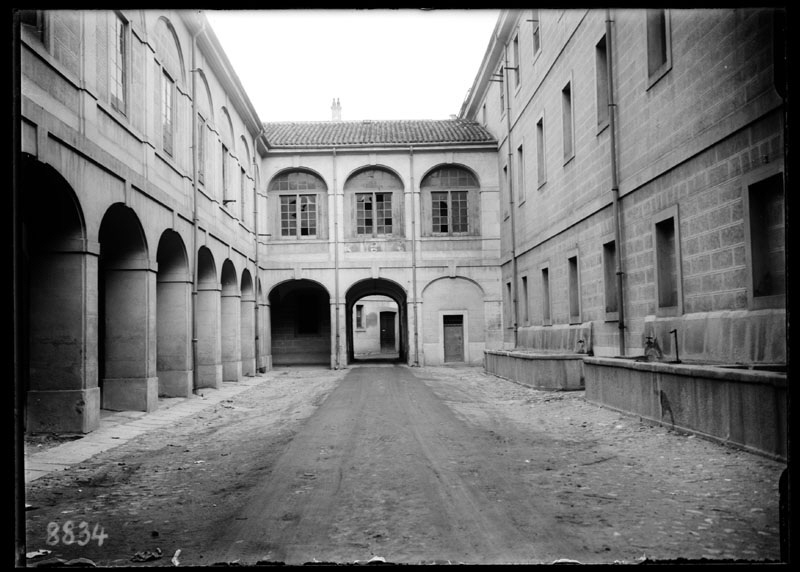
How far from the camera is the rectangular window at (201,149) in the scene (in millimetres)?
18047

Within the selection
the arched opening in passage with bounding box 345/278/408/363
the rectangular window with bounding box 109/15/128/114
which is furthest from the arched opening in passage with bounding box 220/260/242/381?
the rectangular window with bounding box 109/15/128/114

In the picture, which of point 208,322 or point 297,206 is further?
point 297,206

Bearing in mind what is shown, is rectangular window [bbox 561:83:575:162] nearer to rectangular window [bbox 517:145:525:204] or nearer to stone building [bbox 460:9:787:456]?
stone building [bbox 460:9:787:456]

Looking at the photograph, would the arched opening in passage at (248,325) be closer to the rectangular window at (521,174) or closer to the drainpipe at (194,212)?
the drainpipe at (194,212)

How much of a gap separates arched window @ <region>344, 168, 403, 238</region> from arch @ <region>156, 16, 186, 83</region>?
12.9m

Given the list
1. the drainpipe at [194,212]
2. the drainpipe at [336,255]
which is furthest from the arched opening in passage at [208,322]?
the drainpipe at [336,255]

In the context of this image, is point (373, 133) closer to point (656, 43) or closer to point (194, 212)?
point (194, 212)

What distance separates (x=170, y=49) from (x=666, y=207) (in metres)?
11.7

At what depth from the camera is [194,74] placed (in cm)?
1717

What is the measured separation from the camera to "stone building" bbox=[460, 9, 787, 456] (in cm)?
828

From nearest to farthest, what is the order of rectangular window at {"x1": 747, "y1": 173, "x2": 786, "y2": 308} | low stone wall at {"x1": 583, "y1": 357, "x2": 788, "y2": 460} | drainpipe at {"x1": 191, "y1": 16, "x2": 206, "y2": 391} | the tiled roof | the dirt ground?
the dirt ground < low stone wall at {"x1": 583, "y1": 357, "x2": 788, "y2": 460} < rectangular window at {"x1": 747, "y1": 173, "x2": 786, "y2": 308} < drainpipe at {"x1": 191, "y1": 16, "x2": 206, "y2": 391} < the tiled roof

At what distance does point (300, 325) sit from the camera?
32438 mm

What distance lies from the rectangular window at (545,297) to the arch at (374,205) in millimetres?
9642

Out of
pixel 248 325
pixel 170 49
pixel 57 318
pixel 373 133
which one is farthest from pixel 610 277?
pixel 373 133
